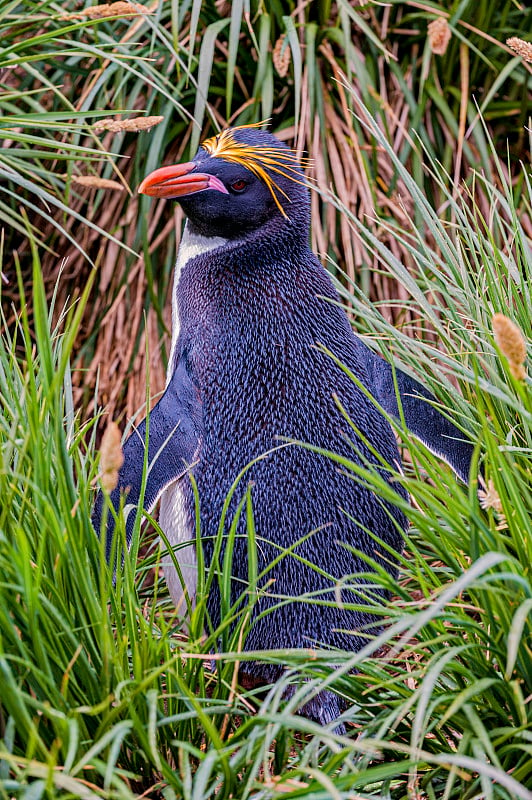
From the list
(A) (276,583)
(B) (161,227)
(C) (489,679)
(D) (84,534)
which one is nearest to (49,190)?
(B) (161,227)

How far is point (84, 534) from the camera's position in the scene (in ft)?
3.44

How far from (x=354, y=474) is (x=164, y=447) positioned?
0.29 metres

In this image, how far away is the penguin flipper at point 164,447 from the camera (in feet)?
4.65

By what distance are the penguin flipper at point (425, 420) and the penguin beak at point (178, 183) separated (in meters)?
0.40

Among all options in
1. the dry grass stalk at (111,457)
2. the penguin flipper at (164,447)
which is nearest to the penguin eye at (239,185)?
the penguin flipper at (164,447)

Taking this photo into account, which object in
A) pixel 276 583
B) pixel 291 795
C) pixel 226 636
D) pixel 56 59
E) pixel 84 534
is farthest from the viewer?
pixel 56 59

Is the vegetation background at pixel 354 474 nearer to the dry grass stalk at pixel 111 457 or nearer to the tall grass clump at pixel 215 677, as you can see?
the tall grass clump at pixel 215 677

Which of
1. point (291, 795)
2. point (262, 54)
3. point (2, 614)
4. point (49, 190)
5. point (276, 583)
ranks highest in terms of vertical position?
point (262, 54)

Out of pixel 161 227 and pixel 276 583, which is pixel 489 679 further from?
pixel 161 227

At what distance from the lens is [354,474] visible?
57.0 inches

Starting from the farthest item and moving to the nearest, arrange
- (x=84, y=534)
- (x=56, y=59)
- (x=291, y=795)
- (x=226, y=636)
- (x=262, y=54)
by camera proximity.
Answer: (x=56, y=59), (x=262, y=54), (x=226, y=636), (x=84, y=534), (x=291, y=795)

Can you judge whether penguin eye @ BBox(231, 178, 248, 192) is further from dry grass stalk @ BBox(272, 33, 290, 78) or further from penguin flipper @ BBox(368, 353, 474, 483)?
dry grass stalk @ BBox(272, 33, 290, 78)

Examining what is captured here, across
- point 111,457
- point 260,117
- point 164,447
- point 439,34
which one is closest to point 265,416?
point 164,447

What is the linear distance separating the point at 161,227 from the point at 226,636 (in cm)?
152
